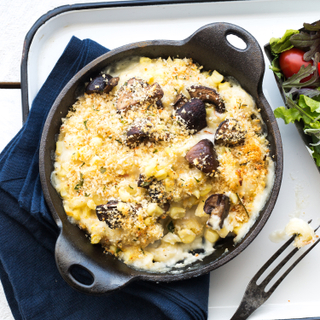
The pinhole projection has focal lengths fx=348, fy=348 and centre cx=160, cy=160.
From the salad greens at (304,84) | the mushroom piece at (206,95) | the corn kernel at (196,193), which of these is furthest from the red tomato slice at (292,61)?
the corn kernel at (196,193)

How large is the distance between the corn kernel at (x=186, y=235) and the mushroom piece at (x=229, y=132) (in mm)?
566

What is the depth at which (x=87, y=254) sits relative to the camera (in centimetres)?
209

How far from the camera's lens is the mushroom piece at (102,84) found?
7.12ft

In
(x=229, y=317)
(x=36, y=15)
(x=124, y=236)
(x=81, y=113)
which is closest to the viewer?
(x=124, y=236)

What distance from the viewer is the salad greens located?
2285mm

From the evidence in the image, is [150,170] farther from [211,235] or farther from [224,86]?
[224,86]

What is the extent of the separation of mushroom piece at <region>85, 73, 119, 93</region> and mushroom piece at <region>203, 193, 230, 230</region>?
0.93m

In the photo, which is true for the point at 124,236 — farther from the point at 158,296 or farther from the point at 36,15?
the point at 36,15

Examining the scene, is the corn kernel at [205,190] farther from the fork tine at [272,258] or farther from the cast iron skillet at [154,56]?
the fork tine at [272,258]

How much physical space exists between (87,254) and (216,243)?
2.60 ft

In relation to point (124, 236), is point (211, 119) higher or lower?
higher

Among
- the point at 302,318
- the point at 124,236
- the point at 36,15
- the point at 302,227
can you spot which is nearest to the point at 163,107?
the point at 124,236

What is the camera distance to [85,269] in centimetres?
202

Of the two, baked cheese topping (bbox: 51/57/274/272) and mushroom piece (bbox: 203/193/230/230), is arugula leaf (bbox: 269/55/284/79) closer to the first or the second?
baked cheese topping (bbox: 51/57/274/272)
